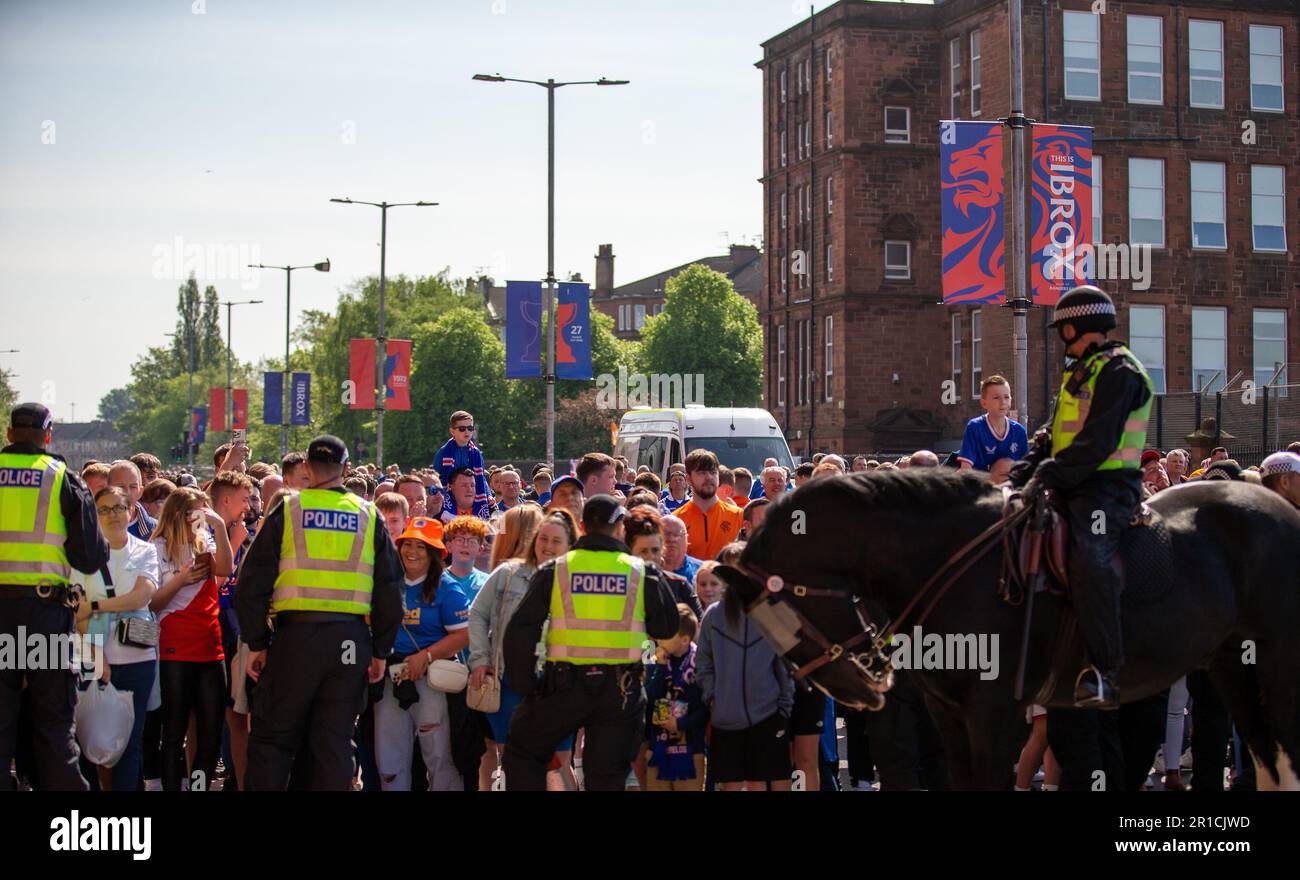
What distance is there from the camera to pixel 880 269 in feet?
185

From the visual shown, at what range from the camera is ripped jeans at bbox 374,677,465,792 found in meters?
10.3

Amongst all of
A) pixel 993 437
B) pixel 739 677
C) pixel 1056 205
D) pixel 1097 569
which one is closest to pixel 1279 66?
pixel 1056 205

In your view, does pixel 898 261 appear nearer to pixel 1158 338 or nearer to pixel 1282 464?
pixel 1158 338

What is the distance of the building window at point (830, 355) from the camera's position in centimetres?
5744

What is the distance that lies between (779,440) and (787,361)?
31.2m

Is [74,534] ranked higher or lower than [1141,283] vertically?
lower

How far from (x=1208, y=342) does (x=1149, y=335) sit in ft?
6.56

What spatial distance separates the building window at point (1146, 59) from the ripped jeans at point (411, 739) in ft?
147

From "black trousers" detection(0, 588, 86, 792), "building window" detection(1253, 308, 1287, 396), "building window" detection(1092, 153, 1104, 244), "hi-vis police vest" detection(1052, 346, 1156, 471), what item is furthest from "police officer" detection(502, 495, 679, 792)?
"building window" detection(1253, 308, 1287, 396)

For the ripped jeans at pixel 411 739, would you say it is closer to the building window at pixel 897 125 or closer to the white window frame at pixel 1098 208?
the white window frame at pixel 1098 208

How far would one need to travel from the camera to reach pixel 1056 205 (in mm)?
19828

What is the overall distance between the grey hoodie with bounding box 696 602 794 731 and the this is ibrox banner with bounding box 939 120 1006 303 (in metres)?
10.6
